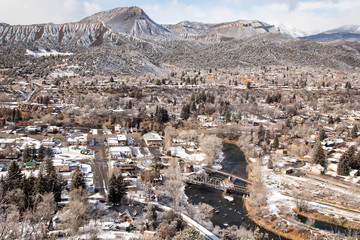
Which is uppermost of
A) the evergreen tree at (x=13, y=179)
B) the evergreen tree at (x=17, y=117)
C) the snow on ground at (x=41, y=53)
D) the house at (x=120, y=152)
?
the snow on ground at (x=41, y=53)

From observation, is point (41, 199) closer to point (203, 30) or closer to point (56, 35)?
point (56, 35)

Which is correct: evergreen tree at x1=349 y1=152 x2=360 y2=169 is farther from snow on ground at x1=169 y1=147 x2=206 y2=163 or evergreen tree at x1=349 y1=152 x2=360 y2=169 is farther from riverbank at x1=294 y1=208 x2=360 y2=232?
snow on ground at x1=169 y1=147 x2=206 y2=163

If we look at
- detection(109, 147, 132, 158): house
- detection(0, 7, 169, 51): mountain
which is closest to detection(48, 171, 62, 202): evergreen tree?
detection(109, 147, 132, 158): house

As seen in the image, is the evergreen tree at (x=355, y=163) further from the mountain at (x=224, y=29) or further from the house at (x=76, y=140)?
the mountain at (x=224, y=29)

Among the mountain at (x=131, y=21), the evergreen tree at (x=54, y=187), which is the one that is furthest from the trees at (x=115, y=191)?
the mountain at (x=131, y=21)

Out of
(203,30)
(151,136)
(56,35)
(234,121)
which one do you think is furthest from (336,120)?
(203,30)
